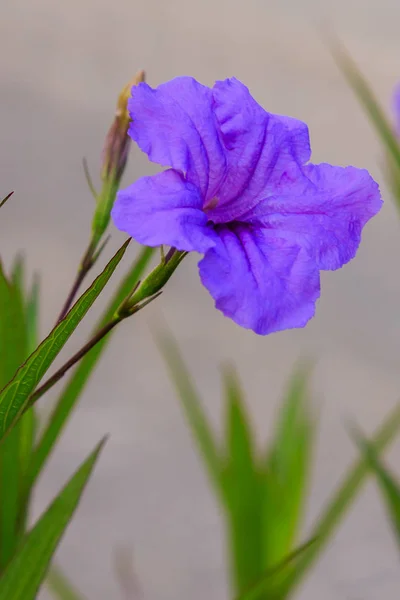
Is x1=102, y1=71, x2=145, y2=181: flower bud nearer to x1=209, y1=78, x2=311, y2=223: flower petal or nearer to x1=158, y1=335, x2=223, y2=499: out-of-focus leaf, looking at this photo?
x1=209, y1=78, x2=311, y2=223: flower petal

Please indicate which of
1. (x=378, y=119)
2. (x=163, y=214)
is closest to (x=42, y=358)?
(x=163, y=214)

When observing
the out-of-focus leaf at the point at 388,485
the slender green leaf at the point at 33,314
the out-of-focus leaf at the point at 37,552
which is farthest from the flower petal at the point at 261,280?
the out-of-focus leaf at the point at 388,485

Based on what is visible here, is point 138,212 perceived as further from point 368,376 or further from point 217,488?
point 368,376

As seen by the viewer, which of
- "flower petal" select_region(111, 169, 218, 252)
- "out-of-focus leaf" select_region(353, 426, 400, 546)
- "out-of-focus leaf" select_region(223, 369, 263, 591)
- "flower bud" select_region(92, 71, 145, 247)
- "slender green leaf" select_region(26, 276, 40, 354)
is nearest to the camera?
"flower petal" select_region(111, 169, 218, 252)

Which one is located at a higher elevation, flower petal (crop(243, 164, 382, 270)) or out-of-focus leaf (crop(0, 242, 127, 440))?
out-of-focus leaf (crop(0, 242, 127, 440))

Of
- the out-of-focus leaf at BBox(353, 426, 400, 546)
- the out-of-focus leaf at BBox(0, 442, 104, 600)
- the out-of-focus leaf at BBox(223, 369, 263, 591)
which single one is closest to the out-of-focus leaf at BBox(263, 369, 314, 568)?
the out-of-focus leaf at BBox(223, 369, 263, 591)

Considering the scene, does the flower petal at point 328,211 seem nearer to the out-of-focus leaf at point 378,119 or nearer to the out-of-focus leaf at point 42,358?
the out-of-focus leaf at point 42,358
